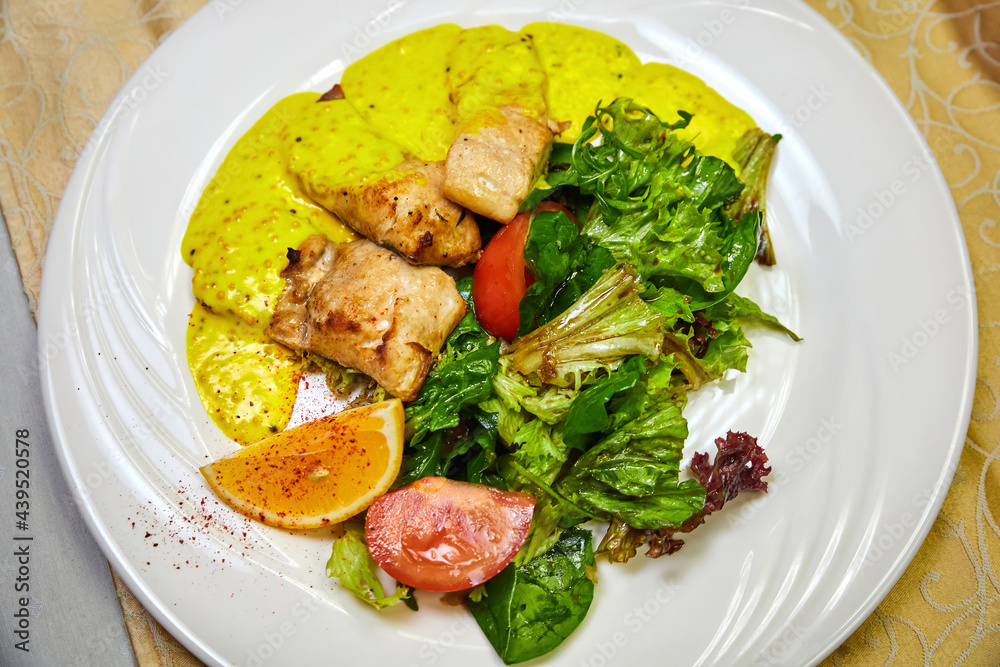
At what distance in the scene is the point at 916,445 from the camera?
10.3 feet

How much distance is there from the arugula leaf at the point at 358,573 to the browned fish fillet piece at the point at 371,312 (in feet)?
2.45

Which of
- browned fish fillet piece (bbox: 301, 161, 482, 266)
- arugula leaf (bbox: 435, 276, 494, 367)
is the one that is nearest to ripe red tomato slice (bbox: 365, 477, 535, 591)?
arugula leaf (bbox: 435, 276, 494, 367)

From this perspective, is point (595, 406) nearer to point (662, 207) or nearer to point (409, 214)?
point (662, 207)

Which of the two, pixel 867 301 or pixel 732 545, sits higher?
pixel 867 301

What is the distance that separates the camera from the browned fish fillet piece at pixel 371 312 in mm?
3141

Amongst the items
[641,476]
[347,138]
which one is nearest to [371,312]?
[347,138]

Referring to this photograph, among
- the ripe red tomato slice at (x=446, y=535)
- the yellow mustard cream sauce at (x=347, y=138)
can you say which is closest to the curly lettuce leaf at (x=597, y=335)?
the ripe red tomato slice at (x=446, y=535)

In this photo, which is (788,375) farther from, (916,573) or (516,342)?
(516,342)

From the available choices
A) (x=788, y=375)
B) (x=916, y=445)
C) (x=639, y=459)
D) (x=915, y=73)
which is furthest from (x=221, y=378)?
(x=915, y=73)

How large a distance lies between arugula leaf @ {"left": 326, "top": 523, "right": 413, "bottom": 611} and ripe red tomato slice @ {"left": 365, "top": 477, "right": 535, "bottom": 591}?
0.14 meters

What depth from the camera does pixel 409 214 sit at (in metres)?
3.29

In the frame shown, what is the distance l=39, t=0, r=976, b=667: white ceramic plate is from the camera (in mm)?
2990

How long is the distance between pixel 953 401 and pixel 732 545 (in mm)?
1319

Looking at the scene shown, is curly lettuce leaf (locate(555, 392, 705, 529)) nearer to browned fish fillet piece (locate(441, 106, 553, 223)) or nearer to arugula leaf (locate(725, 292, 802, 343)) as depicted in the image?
arugula leaf (locate(725, 292, 802, 343))
